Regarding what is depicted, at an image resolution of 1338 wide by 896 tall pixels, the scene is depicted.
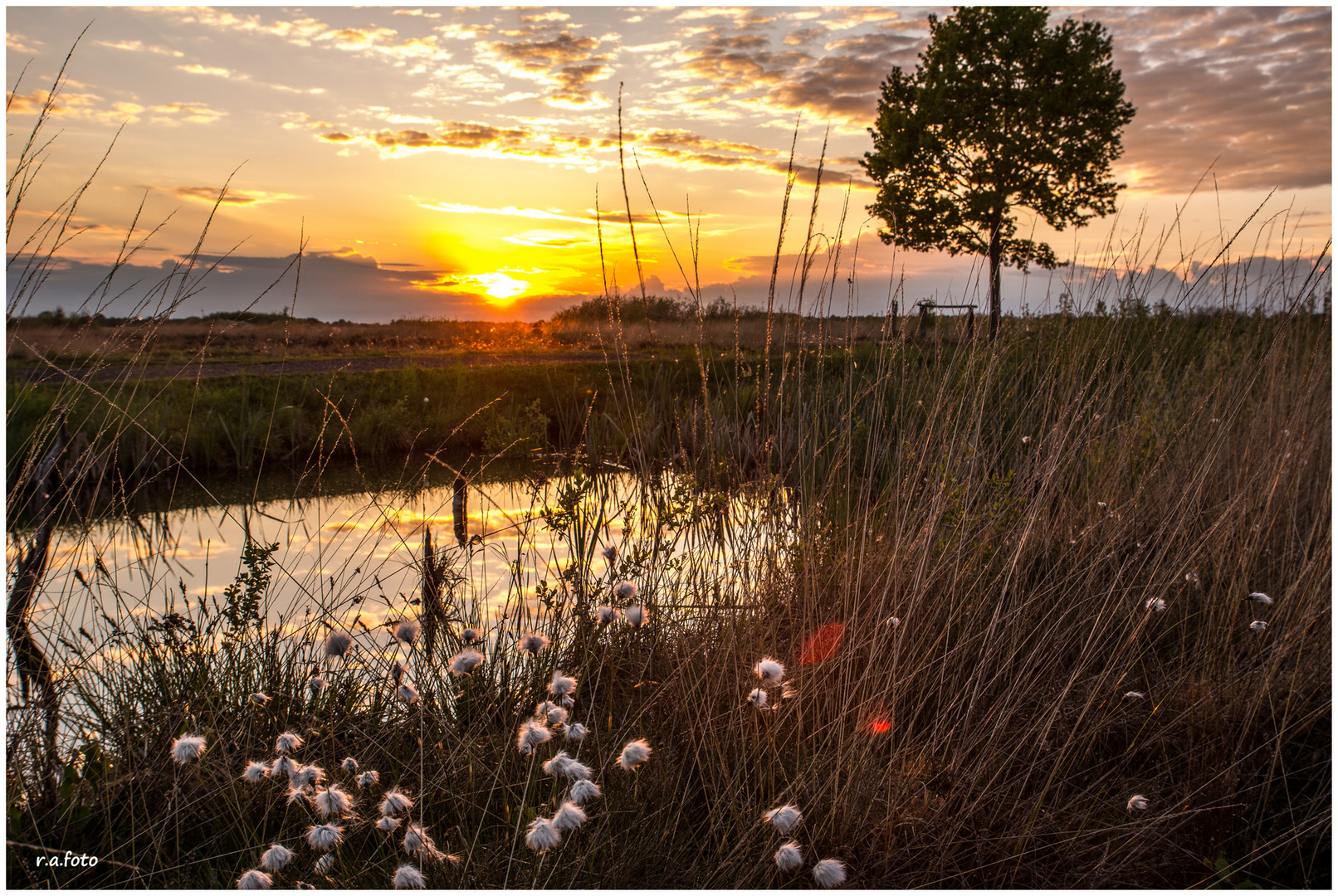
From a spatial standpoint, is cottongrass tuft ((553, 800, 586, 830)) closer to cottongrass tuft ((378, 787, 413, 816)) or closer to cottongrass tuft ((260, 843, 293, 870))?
cottongrass tuft ((378, 787, 413, 816))

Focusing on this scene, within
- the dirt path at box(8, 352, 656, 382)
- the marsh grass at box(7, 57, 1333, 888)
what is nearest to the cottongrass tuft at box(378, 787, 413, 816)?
the marsh grass at box(7, 57, 1333, 888)

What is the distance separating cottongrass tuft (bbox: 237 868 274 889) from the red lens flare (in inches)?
49.4

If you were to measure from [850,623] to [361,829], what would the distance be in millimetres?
1268

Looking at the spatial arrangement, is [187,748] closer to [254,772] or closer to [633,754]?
[254,772]

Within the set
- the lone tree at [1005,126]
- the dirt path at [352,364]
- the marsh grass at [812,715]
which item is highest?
the lone tree at [1005,126]

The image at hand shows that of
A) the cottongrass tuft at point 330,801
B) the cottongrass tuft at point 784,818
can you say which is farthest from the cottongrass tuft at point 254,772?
the cottongrass tuft at point 784,818

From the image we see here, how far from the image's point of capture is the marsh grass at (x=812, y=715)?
5.58 feet

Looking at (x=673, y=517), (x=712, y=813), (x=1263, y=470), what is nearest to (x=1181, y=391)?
(x=1263, y=470)

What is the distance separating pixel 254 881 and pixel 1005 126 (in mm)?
18693

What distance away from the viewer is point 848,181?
2463 millimetres

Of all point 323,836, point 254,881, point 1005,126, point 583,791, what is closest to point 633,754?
point 583,791

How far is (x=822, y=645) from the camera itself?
210 centimetres

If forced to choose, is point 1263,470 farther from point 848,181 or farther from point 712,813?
point 712,813

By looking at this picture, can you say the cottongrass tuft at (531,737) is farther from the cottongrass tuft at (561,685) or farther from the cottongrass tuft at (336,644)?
the cottongrass tuft at (336,644)
